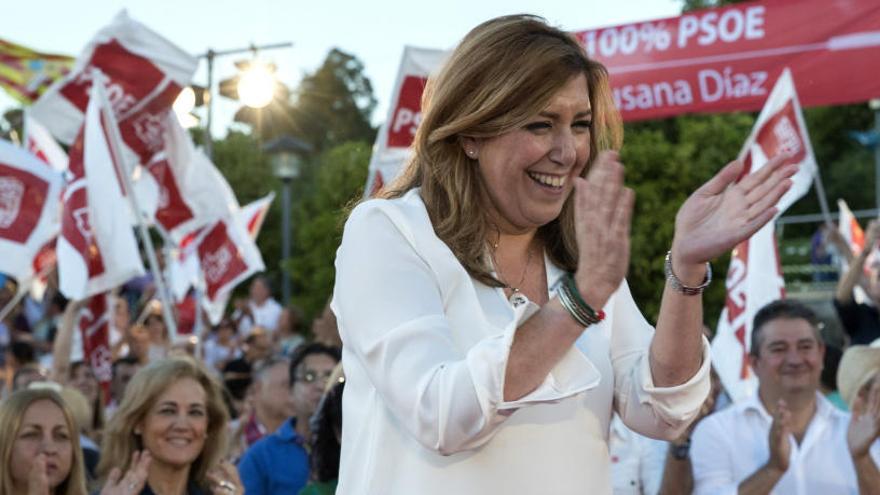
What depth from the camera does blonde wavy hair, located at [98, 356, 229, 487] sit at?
6.02 meters

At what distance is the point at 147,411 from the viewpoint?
240 inches

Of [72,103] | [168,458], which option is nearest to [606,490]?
[168,458]

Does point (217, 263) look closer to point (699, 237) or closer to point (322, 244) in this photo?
point (699, 237)

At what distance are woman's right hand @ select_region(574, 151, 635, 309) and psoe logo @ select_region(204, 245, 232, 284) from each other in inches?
450

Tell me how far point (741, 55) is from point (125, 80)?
15.6 feet

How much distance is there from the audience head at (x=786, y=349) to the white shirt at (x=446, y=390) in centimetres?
369

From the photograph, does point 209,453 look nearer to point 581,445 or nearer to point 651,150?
point 581,445

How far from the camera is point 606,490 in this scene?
2674 mm

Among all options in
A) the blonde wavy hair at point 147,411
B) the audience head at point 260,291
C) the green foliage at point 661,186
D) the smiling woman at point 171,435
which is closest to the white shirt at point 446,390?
the smiling woman at point 171,435

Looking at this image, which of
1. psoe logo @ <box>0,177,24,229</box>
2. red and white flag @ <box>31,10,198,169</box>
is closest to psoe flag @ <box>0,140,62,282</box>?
psoe logo @ <box>0,177,24,229</box>

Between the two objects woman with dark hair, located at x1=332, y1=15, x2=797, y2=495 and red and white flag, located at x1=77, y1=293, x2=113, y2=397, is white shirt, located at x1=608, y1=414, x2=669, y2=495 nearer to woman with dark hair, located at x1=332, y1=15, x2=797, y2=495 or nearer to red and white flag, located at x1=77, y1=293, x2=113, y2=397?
woman with dark hair, located at x1=332, y1=15, x2=797, y2=495

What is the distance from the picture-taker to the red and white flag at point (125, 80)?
36.9 ft

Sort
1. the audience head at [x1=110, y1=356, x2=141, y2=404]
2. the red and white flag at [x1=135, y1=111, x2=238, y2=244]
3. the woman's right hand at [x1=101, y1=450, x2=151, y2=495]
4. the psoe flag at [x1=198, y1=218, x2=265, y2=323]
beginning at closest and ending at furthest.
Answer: the woman's right hand at [x1=101, y1=450, x2=151, y2=495] → the audience head at [x1=110, y1=356, x2=141, y2=404] → the red and white flag at [x1=135, y1=111, x2=238, y2=244] → the psoe flag at [x1=198, y1=218, x2=265, y2=323]

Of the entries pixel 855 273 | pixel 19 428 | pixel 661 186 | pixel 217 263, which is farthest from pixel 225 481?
pixel 661 186
